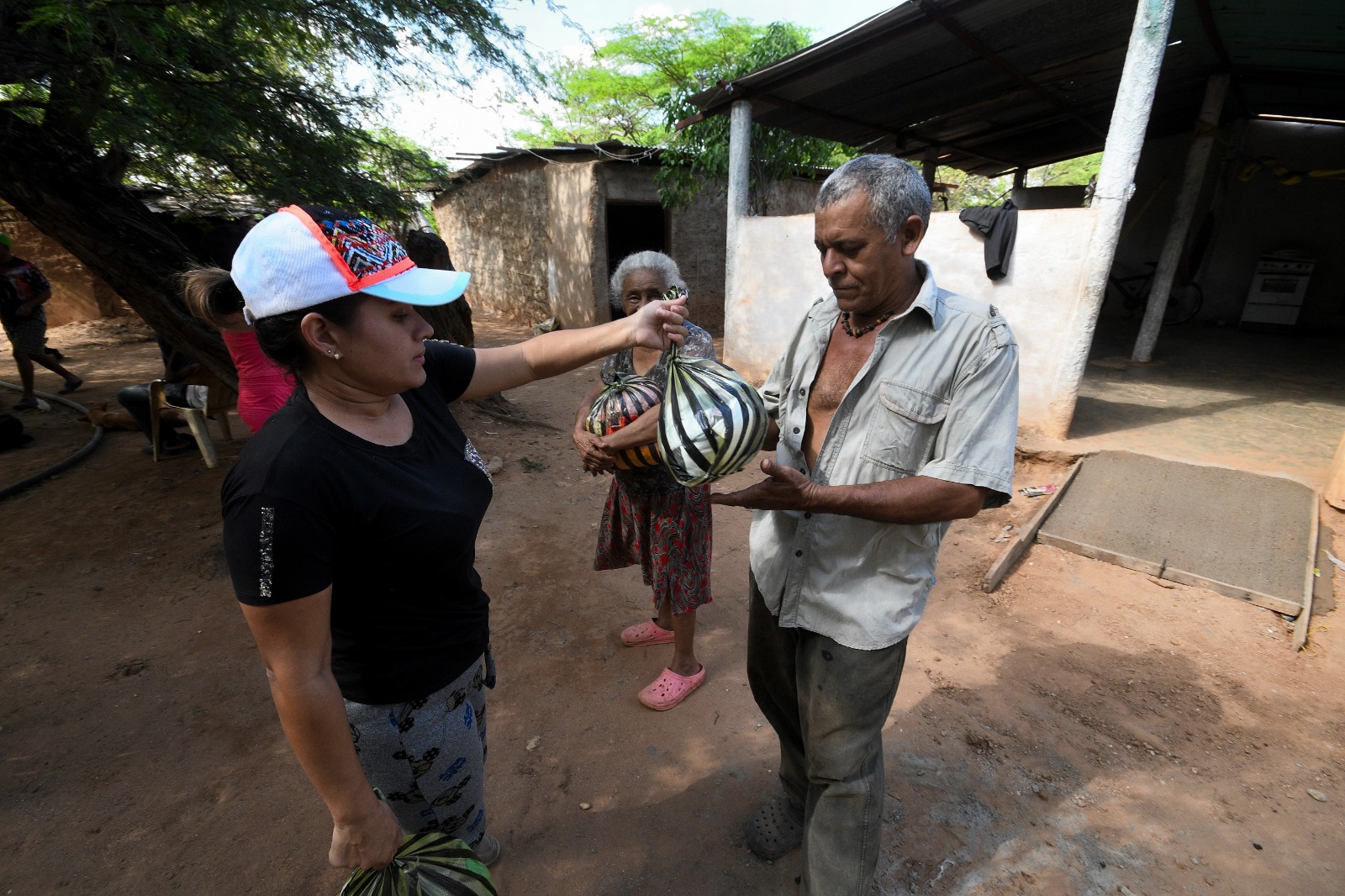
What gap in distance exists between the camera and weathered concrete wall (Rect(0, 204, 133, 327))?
12.2 meters

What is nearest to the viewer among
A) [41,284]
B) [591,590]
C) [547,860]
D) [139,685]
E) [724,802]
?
[547,860]

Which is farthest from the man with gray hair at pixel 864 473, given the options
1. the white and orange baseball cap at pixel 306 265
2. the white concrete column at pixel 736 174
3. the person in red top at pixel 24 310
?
the person in red top at pixel 24 310

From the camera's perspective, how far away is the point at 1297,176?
10.2m

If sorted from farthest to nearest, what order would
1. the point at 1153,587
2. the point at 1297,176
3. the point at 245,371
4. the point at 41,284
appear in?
the point at 1297,176
the point at 41,284
the point at 1153,587
the point at 245,371

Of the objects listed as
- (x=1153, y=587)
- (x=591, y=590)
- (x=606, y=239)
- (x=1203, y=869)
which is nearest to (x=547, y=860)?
(x=591, y=590)

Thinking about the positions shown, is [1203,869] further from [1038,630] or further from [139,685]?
[139,685]

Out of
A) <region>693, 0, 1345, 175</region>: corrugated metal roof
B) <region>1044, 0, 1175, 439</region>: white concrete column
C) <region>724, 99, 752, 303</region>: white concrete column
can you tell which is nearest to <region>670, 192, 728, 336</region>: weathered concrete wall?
<region>693, 0, 1345, 175</region>: corrugated metal roof

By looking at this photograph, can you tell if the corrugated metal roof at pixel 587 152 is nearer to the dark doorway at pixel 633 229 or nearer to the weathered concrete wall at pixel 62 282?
the dark doorway at pixel 633 229

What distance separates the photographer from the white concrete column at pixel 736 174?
768cm

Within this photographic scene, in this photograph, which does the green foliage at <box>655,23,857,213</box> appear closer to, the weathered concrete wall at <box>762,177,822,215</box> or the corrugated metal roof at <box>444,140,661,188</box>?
the corrugated metal roof at <box>444,140,661,188</box>

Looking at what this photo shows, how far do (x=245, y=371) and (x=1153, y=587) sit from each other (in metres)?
5.84

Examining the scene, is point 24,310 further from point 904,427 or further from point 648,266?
point 904,427

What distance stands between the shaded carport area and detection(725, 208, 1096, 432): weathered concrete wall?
3 centimetres

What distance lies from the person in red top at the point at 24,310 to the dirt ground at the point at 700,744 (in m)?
4.69
